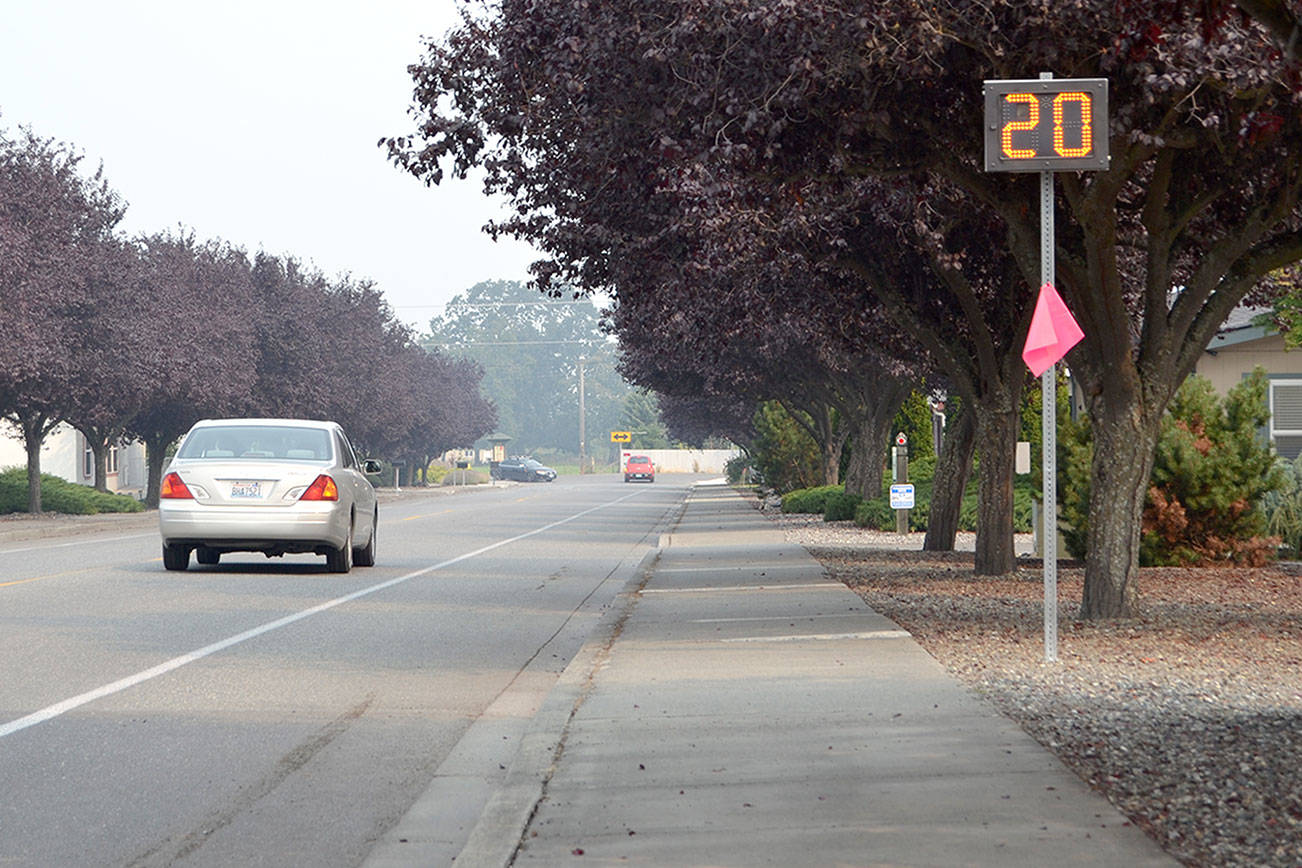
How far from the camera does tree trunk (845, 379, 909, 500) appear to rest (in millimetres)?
35969

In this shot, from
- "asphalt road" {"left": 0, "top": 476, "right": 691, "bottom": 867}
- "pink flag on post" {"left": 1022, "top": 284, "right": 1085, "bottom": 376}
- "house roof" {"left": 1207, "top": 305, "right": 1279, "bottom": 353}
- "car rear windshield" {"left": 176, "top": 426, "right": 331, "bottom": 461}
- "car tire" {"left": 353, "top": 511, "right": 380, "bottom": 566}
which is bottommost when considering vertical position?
"asphalt road" {"left": 0, "top": 476, "right": 691, "bottom": 867}

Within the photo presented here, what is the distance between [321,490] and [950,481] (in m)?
8.84

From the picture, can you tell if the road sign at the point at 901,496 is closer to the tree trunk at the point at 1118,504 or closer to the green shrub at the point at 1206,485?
the green shrub at the point at 1206,485

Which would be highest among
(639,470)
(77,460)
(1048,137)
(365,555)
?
(1048,137)

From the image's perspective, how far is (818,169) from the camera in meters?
13.6

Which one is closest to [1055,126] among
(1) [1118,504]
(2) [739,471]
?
(1) [1118,504]

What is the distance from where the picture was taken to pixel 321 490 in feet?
59.9

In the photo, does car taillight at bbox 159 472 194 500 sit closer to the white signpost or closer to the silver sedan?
the silver sedan

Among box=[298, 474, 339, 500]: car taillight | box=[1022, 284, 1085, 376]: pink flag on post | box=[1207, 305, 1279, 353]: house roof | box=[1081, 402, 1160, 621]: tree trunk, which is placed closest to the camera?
box=[1022, 284, 1085, 376]: pink flag on post

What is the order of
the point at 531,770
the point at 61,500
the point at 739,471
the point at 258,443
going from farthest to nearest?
the point at 739,471 → the point at 61,500 → the point at 258,443 → the point at 531,770

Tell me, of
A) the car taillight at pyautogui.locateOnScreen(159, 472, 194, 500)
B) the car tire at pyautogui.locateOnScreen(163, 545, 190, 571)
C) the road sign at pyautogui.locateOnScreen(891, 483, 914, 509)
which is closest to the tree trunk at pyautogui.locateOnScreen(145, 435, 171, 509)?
the road sign at pyautogui.locateOnScreen(891, 483, 914, 509)

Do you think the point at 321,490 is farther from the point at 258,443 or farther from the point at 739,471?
the point at 739,471

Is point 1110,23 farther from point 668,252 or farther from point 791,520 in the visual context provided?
point 791,520

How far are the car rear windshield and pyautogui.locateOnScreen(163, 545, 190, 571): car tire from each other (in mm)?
1090
